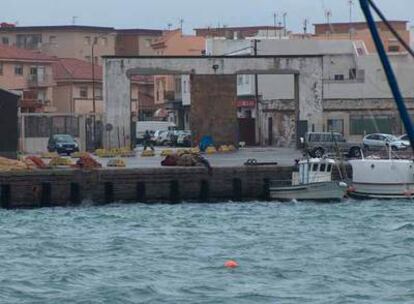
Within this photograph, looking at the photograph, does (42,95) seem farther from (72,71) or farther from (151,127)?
(151,127)

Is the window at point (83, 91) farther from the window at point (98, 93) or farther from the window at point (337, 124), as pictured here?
the window at point (337, 124)

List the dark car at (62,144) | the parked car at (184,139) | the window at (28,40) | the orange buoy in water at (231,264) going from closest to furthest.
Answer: the orange buoy in water at (231,264)
the dark car at (62,144)
the parked car at (184,139)
the window at (28,40)

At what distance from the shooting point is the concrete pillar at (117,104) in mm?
88438

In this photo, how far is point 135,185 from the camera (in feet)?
203

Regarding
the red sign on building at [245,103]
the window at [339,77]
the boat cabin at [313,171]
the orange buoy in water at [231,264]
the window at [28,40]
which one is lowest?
the orange buoy in water at [231,264]

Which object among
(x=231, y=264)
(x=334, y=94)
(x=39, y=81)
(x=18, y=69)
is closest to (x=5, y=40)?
(x=18, y=69)

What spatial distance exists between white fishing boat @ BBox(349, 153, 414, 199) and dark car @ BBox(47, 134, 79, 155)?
96.3ft

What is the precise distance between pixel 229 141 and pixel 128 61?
25.3 feet

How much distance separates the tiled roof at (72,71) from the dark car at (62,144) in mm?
43339

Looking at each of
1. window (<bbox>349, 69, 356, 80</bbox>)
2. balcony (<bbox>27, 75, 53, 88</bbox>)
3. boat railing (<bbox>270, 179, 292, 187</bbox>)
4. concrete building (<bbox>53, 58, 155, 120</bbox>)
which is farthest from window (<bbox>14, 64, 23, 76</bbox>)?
boat railing (<bbox>270, 179, 292, 187</bbox>)

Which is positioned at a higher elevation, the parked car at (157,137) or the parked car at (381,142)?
the parked car at (381,142)

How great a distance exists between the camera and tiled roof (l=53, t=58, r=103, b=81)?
13525 cm

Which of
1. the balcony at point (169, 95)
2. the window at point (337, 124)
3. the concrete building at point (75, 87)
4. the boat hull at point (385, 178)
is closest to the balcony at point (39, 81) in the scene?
the concrete building at point (75, 87)

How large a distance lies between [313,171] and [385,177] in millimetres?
3160
